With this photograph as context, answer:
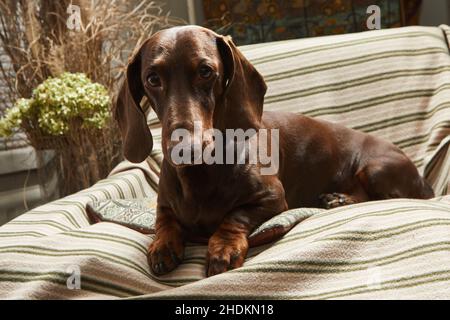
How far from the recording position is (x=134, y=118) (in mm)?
1383

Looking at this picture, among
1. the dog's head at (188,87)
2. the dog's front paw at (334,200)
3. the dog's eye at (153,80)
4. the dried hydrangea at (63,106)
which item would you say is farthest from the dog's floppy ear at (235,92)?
the dried hydrangea at (63,106)

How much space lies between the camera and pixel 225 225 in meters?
1.30

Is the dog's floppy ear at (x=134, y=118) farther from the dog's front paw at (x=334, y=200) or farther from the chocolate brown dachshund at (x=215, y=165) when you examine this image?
the dog's front paw at (x=334, y=200)

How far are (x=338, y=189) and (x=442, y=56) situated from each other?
75 centimetres

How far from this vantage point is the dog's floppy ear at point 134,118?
1368mm

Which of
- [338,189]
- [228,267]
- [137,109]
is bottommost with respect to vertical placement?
[338,189]

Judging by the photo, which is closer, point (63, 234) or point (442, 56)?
point (63, 234)

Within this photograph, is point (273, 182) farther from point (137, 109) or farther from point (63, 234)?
point (63, 234)

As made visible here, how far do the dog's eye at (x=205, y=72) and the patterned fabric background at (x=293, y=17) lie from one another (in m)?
1.81

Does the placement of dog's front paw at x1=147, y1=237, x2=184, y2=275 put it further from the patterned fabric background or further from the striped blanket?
the patterned fabric background

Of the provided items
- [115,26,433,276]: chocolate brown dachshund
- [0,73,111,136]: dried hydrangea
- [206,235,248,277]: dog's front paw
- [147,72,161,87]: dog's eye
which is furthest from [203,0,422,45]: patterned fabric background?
[206,235,248,277]: dog's front paw

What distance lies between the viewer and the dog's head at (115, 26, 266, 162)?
1.18m

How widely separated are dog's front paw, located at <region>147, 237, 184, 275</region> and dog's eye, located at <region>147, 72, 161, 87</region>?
0.33m
